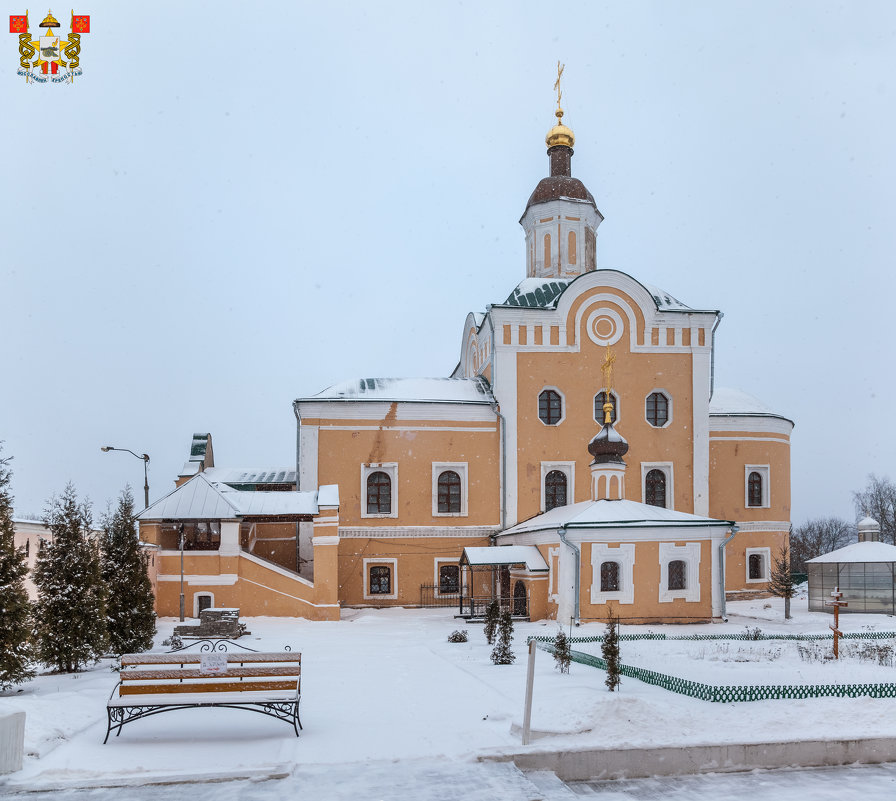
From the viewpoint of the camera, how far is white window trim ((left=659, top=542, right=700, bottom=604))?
22.0 metres

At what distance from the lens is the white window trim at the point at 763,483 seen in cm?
2994

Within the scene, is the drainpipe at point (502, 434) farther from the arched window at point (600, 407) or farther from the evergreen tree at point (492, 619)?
the evergreen tree at point (492, 619)

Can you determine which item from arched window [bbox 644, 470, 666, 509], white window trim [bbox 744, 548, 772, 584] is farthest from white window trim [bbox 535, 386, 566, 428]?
white window trim [bbox 744, 548, 772, 584]

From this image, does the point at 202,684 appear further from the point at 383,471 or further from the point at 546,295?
the point at 546,295

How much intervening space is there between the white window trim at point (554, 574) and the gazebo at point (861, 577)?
8575 millimetres

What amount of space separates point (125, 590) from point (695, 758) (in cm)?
906

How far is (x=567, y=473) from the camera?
28.0 m

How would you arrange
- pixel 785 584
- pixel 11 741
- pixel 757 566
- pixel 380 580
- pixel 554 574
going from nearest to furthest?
pixel 11 741
pixel 554 574
pixel 785 584
pixel 380 580
pixel 757 566

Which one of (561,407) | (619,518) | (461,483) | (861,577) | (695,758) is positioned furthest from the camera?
(561,407)

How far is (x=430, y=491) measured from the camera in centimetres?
2734

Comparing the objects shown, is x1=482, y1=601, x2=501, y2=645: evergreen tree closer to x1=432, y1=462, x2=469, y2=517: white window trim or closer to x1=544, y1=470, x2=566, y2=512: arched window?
x1=432, y1=462, x2=469, y2=517: white window trim

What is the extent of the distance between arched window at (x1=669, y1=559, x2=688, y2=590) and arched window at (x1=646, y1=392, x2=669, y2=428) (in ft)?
24.7

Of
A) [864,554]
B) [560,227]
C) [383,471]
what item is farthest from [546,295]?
[864,554]

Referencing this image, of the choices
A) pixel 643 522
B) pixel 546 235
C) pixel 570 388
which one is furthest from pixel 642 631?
pixel 546 235
